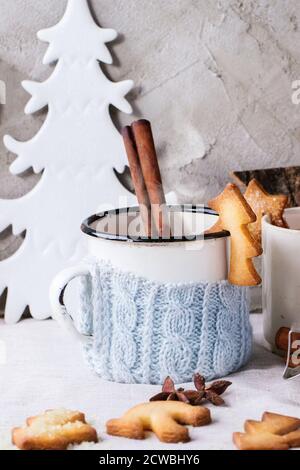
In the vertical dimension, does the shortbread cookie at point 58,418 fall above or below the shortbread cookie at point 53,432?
above

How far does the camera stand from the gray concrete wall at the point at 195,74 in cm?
91

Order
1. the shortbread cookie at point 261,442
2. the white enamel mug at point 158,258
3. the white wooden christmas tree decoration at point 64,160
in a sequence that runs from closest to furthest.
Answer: the shortbread cookie at point 261,442, the white enamel mug at point 158,258, the white wooden christmas tree decoration at point 64,160

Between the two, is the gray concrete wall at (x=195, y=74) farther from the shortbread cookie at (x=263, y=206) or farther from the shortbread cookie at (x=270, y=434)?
the shortbread cookie at (x=270, y=434)

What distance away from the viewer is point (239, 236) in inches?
29.5

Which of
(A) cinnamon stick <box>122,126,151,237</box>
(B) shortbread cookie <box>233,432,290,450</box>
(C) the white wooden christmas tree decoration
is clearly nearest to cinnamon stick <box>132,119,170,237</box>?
(A) cinnamon stick <box>122,126,151,237</box>

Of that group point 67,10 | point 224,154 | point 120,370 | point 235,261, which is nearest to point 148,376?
point 120,370

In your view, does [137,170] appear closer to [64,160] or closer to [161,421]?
[64,160]

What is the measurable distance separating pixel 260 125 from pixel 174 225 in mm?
181

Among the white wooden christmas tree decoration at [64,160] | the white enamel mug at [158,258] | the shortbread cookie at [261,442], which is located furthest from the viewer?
the white wooden christmas tree decoration at [64,160]

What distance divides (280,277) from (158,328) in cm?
14

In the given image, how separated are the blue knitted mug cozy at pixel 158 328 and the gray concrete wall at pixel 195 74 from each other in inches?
9.1

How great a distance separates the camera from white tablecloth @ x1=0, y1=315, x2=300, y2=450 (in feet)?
2.11

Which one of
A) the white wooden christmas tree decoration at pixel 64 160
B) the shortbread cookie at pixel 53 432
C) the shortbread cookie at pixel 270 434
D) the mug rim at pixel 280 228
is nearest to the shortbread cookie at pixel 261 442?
the shortbread cookie at pixel 270 434

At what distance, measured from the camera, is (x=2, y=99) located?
91 cm
